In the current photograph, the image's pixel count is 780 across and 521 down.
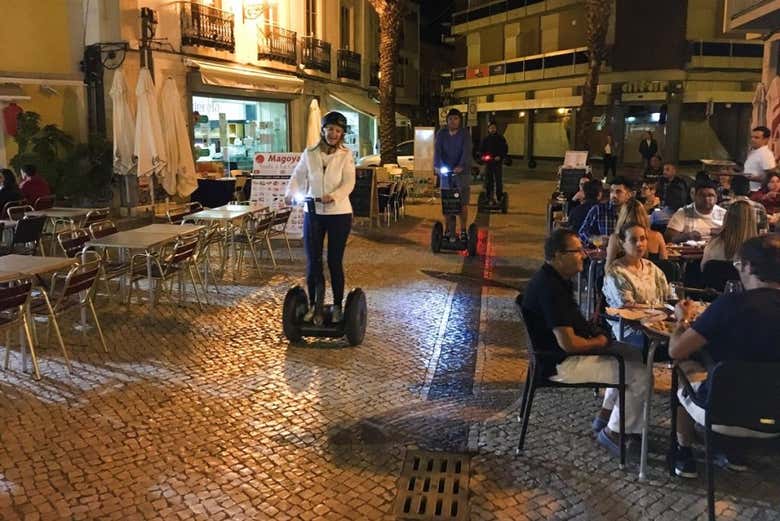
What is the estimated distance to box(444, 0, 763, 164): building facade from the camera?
30.5 meters

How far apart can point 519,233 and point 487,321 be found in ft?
20.2

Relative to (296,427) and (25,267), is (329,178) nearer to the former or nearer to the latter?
(296,427)

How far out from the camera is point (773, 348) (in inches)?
127

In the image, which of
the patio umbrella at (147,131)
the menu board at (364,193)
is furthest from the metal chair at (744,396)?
the patio umbrella at (147,131)

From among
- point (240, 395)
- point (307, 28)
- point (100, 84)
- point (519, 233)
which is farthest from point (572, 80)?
point (240, 395)

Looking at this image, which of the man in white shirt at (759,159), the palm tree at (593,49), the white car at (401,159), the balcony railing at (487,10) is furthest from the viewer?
the balcony railing at (487,10)

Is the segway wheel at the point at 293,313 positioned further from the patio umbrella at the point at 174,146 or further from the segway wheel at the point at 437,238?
the patio umbrella at the point at 174,146

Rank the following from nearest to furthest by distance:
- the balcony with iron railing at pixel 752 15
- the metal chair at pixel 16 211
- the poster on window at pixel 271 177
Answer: the metal chair at pixel 16 211, the balcony with iron railing at pixel 752 15, the poster on window at pixel 271 177

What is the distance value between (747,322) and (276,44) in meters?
17.4

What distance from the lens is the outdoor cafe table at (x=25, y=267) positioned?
211 inches

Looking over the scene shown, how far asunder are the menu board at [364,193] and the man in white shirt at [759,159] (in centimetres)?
636

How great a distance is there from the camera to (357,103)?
22938mm

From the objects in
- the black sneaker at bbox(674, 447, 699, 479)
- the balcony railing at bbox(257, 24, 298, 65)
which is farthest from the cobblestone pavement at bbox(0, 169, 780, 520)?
the balcony railing at bbox(257, 24, 298, 65)

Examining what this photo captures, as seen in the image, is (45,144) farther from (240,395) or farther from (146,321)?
(240,395)
